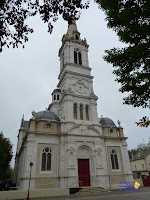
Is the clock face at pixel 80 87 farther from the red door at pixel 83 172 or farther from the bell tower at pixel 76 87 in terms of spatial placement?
the red door at pixel 83 172

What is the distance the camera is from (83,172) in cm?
2080

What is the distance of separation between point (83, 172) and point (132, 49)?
737 inches

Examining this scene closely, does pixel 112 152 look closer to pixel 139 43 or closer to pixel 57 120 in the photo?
pixel 57 120

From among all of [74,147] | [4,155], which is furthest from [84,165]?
[4,155]

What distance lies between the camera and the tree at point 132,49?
252 inches

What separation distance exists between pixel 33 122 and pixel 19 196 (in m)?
8.83

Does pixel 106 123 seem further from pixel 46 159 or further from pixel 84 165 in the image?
pixel 46 159

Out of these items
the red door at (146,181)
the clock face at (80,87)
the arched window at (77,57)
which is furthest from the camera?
the arched window at (77,57)

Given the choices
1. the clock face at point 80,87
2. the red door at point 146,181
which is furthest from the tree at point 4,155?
the red door at point 146,181

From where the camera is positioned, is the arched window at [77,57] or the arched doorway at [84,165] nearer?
the arched doorway at [84,165]

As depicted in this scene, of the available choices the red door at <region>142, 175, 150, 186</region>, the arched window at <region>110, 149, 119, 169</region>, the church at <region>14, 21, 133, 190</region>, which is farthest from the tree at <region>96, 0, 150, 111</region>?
the red door at <region>142, 175, 150, 186</region>

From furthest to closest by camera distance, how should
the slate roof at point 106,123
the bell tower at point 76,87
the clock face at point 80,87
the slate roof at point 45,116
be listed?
the clock face at point 80,87, the slate roof at point 106,123, the bell tower at point 76,87, the slate roof at point 45,116

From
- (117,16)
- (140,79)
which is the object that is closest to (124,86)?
(140,79)

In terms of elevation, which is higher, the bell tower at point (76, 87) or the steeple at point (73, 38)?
the steeple at point (73, 38)
